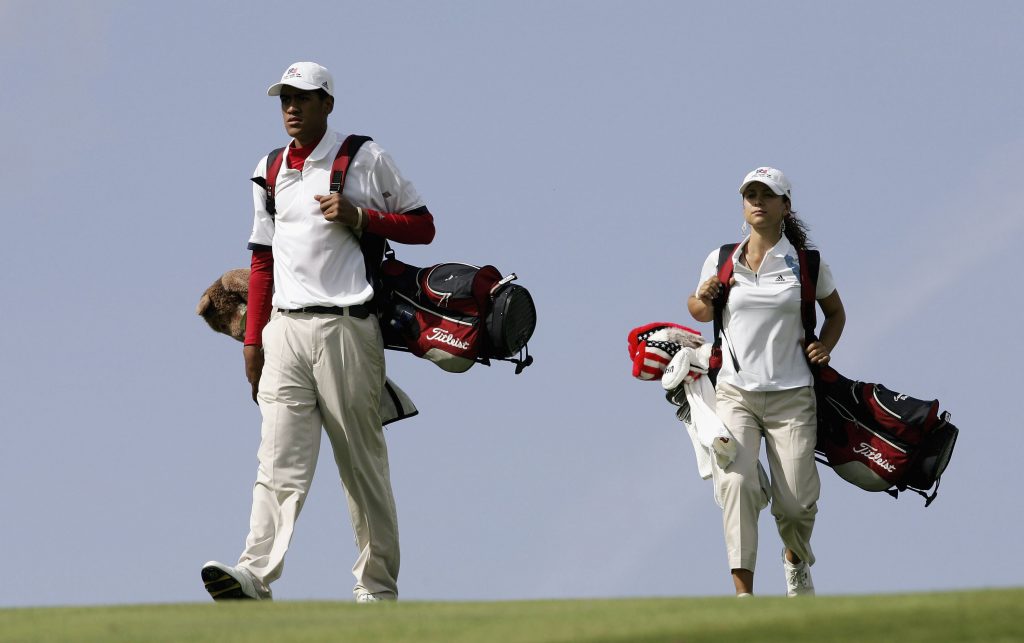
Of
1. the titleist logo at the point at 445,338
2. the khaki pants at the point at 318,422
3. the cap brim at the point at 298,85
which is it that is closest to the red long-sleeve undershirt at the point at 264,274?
the khaki pants at the point at 318,422

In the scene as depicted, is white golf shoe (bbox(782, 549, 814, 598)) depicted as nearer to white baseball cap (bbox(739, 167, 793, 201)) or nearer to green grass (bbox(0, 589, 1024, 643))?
white baseball cap (bbox(739, 167, 793, 201))

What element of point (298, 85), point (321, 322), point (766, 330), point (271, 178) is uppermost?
point (298, 85)

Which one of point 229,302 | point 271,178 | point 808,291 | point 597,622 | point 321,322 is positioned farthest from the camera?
point 229,302

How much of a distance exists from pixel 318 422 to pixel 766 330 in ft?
8.48

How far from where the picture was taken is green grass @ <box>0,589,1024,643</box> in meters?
5.50

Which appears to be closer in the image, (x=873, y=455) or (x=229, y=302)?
(x=873, y=455)

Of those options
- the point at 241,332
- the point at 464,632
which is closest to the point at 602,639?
the point at 464,632

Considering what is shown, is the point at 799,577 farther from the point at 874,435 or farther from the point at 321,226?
the point at 321,226

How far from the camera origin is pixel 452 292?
891 centimetres

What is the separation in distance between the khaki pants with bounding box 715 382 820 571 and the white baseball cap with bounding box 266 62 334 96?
286 cm

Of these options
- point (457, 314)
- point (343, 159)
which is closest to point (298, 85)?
point (343, 159)

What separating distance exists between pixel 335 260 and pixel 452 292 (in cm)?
67

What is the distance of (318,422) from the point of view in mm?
8922

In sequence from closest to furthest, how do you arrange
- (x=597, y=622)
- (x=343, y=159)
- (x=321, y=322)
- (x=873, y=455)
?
(x=597, y=622)
(x=321, y=322)
(x=343, y=159)
(x=873, y=455)
